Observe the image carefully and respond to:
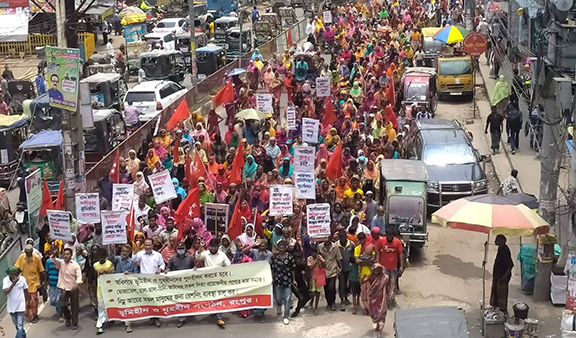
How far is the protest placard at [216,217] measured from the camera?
55.1 ft

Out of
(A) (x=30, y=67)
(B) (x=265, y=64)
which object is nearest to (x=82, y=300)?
(B) (x=265, y=64)

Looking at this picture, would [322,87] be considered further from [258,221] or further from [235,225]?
[235,225]

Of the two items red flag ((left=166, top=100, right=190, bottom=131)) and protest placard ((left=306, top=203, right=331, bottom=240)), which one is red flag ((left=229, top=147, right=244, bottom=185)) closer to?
red flag ((left=166, top=100, right=190, bottom=131))

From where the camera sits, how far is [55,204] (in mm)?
17375

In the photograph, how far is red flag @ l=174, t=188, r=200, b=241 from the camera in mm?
16766

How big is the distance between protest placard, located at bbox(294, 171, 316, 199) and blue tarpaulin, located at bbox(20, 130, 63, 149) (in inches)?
292

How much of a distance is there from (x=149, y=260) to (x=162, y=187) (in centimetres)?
260

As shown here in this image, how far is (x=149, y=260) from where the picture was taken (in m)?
15.0

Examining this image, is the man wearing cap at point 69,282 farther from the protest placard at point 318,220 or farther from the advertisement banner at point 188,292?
the protest placard at point 318,220

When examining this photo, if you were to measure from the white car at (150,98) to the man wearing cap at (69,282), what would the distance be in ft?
44.3

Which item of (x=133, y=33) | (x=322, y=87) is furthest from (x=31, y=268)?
(x=133, y=33)

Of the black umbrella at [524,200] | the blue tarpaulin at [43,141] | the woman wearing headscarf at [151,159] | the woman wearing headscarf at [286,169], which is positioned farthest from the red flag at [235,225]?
the blue tarpaulin at [43,141]

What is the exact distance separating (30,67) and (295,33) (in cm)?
1416

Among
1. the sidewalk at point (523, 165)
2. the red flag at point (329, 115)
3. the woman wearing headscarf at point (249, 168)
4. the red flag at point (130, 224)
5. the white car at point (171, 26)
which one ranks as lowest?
the sidewalk at point (523, 165)
